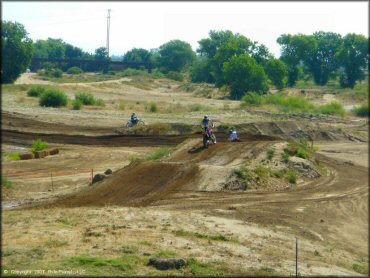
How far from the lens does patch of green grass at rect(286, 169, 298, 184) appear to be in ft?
90.2

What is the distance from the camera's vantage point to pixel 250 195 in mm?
24766

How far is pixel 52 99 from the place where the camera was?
2406 inches

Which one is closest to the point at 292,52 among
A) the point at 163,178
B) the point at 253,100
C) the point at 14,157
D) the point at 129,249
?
the point at 253,100

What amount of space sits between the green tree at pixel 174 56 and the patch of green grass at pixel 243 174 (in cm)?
12191

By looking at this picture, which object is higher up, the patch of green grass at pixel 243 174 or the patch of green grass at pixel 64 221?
the patch of green grass at pixel 64 221

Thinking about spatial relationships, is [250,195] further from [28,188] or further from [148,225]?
[28,188]

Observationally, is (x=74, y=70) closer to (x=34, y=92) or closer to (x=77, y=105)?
→ (x=34, y=92)

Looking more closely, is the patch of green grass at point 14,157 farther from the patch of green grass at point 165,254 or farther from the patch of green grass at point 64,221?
the patch of green grass at point 165,254

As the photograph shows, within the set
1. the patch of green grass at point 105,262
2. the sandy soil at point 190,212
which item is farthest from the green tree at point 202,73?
the patch of green grass at point 105,262

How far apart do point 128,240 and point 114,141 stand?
2900 centimetres

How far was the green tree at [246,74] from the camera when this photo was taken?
84000 mm

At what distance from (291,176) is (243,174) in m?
2.75

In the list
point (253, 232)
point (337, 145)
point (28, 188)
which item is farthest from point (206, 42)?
point (253, 232)

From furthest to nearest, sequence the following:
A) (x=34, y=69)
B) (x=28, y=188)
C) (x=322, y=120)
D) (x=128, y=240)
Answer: (x=34, y=69), (x=322, y=120), (x=28, y=188), (x=128, y=240)
